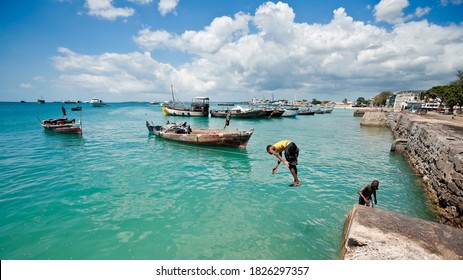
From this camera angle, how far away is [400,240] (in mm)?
4465

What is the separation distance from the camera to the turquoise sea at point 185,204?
22.4 feet

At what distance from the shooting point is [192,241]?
711cm

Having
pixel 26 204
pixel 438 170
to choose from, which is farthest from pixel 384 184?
pixel 26 204

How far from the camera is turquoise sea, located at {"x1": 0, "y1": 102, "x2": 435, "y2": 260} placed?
683 cm

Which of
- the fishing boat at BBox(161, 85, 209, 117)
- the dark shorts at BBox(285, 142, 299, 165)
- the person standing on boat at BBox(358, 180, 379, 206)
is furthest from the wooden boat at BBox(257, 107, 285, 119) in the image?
the dark shorts at BBox(285, 142, 299, 165)

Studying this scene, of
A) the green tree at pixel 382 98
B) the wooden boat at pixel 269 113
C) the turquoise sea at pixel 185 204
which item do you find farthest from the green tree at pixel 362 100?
the turquoise sea at pixel 185 204

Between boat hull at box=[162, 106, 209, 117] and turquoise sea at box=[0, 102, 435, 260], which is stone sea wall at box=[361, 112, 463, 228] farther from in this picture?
boat hull at box=[162, 106, 209, 117]

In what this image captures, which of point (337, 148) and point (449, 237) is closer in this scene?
point (449, 237)

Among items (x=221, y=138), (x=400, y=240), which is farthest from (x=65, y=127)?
(x=400, y=240)

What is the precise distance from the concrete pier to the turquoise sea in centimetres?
207

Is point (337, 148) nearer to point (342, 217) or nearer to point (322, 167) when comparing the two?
point (322, 167)
